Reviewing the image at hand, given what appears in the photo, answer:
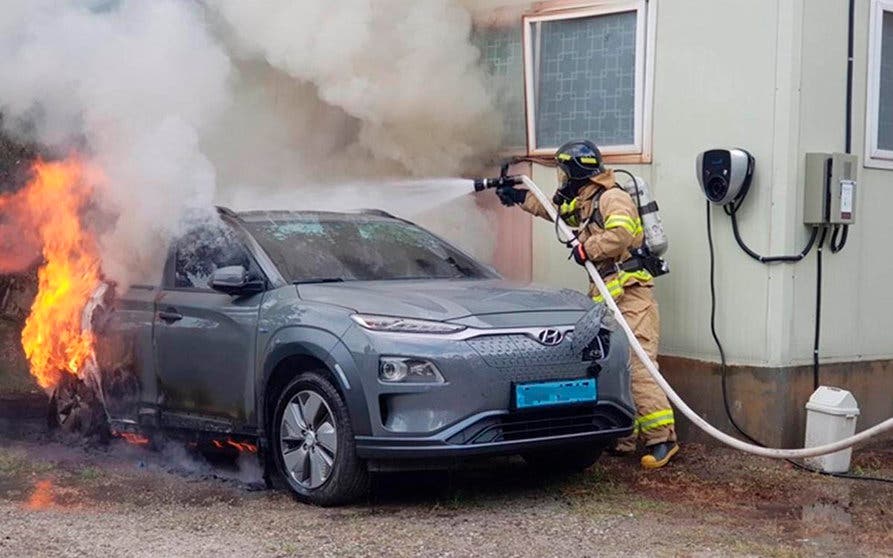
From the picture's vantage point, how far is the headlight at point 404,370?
20.8ft

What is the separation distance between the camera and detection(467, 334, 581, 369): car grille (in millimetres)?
6398

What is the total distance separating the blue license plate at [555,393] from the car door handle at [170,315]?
236cm

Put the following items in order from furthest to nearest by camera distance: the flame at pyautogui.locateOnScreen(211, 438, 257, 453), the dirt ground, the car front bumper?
the flame at pyautogui.locateOnScreen(211, 438, 257, 453) → the car front bumper → the dirt ground

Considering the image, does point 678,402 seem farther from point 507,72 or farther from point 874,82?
point 507,72

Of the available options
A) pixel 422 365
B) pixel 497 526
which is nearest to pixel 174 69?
pixel 422 365

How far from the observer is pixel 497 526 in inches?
245

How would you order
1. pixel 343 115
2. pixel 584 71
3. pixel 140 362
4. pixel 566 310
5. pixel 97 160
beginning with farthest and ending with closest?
pixel 343 115 → pixel 584 71 → pixel 97 160 → pixel 140 362 → pixel 566 310

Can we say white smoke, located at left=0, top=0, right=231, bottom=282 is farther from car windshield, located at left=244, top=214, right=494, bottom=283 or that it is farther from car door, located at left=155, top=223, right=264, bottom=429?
car windshield, located at left=244, top=214, right=494, bottom=283

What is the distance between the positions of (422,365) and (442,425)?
1.05ft

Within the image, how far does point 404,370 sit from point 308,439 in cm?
76

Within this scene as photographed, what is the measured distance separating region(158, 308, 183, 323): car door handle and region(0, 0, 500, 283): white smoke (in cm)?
46

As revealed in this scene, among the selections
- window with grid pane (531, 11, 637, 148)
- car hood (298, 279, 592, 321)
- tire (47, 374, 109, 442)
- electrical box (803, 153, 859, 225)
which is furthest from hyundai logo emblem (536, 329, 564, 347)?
tire (47, 374, 109, 442)

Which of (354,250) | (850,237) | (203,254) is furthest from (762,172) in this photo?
(203,254)

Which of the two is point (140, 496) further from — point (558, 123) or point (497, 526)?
point (558, 123)
